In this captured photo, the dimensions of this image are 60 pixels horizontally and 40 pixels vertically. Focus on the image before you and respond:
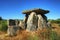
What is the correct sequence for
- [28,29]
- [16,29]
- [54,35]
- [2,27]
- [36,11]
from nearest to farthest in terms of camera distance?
[54,35]
[16,29]
[28,29]
[36,11]
[2,27]

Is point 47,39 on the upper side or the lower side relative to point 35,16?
lower

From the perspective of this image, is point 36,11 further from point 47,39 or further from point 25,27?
point 47,39

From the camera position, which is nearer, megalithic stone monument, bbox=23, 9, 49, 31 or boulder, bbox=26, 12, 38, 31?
megalithic stone monument, bbox=23, 9, 49, 31

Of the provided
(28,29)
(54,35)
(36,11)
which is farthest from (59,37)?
(36,11)

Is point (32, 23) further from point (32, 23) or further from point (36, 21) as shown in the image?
point (36, 21)

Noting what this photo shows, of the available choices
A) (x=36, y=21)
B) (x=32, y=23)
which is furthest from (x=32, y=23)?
(x=36, y=21)

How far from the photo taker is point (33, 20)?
15.6 m

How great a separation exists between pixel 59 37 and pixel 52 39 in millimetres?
345

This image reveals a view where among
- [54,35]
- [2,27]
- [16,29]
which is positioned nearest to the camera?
[54,35]

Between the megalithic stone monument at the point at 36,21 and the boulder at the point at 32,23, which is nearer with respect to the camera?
the megalithic stone monument at the point at 36,21

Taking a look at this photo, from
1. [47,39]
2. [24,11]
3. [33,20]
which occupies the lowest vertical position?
[47,39]

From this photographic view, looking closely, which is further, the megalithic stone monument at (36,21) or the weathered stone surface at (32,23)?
the weathered stone surface at (32,23)

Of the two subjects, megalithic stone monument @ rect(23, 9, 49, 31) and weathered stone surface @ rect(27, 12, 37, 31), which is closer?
megalithic stone monument @ rect(23, 9, 49, 31)

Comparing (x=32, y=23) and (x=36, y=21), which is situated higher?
(x=36, y=21)
